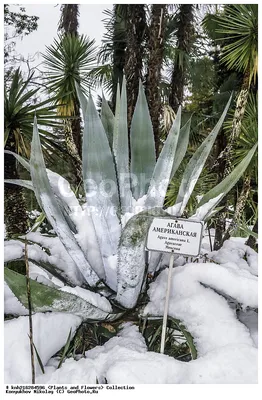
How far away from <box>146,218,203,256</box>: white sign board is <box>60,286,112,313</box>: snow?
27cm

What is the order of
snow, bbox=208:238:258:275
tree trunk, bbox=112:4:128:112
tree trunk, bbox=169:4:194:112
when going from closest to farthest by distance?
1. snow, bbox=208:238:258:275
2. tree trunk, bbox=169:4:194:112
3. tree trunk, bbox=112:4:128:112

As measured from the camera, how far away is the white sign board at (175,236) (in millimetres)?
1165

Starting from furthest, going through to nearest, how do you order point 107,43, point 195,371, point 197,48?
point 197,48
point 107,43
point 195,371

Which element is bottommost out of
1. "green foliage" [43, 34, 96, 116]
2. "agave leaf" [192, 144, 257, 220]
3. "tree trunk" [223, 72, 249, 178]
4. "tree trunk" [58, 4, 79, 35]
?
"agave leaf" [192, 144, 257, 220]

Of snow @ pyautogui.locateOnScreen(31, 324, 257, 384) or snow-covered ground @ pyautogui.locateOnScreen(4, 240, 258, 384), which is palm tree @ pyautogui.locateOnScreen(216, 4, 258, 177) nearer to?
snow-covered ground @ pyautogui.locateOnScreen(4, 240, 258, 384)

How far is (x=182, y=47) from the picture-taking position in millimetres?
4324

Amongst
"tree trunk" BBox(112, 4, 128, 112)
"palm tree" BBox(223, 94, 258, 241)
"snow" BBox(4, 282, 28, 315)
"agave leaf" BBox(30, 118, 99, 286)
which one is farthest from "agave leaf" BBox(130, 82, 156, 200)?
"tree trunk" BBox(112, 4, 128, 112)

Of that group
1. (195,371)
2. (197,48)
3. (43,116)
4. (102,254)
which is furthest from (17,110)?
(197,48)

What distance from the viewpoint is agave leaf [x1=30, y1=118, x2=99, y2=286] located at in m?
1.16

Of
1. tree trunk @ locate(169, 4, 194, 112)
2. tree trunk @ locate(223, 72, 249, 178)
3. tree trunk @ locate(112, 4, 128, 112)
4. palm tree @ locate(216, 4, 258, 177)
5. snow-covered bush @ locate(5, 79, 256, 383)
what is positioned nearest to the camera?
snow-covered bush @ locate(5, 79, 256, 383)

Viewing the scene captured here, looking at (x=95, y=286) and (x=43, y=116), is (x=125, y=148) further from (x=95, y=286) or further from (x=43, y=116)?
(x=43, y=116)

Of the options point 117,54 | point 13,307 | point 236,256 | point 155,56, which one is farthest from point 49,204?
point 117,54

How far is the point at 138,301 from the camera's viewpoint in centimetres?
135

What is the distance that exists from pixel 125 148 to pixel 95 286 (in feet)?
1.76
